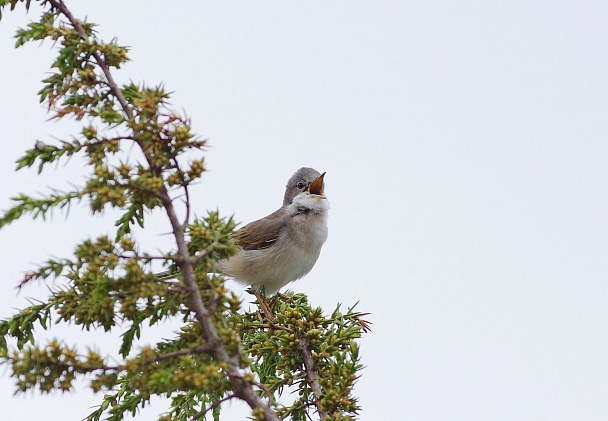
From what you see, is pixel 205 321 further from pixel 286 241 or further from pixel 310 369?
pixel 286 241

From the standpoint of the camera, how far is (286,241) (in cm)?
859

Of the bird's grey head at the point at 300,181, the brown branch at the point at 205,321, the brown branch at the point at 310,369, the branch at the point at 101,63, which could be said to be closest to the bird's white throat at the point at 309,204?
the bird's grey head at the point at 300,181

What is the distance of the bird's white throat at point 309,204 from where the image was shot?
28.7 ft

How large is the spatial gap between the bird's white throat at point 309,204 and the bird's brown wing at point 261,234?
19 centimetres

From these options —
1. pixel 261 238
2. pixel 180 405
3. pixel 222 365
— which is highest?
pixel 261 238

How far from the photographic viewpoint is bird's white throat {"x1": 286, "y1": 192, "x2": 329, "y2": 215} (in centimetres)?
873

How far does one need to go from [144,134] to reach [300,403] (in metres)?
1.73

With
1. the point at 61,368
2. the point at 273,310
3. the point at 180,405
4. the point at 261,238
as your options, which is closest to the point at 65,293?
the point at 61,368

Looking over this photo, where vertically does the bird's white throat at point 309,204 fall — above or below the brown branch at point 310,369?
above

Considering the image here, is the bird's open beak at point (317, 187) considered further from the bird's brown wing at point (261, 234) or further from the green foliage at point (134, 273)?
the green foliage at point (134, 273)

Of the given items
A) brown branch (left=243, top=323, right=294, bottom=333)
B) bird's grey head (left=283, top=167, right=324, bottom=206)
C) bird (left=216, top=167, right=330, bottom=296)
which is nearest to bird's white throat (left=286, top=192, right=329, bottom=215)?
bird (left=216, top=167, right=330, bottom=296)

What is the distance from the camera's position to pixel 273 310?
7.34 metres

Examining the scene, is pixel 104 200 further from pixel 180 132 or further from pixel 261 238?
Answer: pixel 261 238

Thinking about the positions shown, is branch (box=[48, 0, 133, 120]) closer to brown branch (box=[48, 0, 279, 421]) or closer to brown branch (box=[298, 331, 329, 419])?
brown branch (box=[48, 0, 279, 421])
